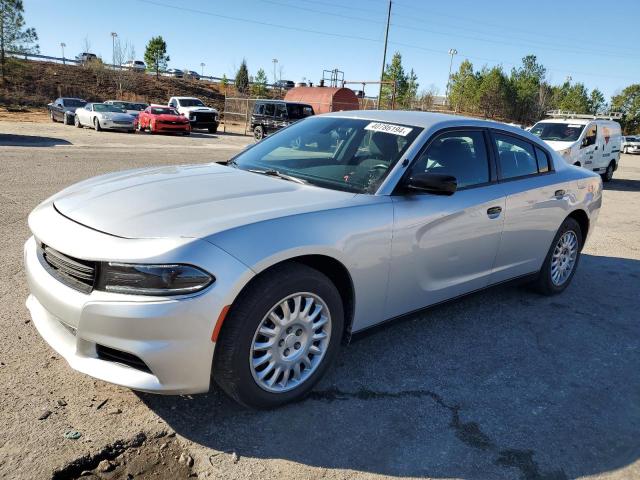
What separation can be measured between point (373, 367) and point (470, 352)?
0.82 meters

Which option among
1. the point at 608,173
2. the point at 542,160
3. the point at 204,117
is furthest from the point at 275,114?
the point at 542,160

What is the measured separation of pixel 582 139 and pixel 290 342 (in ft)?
45.7

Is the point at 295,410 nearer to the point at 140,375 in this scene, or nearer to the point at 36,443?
the point at 140,375

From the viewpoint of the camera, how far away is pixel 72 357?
257 centimetres

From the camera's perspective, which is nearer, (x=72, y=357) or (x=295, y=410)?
(x=72, y=357)

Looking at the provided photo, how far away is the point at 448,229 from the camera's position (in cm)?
360

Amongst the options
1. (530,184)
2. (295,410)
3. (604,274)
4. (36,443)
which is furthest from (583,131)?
(36,443)

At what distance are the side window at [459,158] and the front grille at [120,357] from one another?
206 cm

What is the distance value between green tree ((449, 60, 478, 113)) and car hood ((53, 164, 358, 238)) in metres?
57.3

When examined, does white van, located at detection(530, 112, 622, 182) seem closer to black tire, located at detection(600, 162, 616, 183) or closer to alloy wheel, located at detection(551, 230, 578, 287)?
black tire, located at detection(600, 162, 616, 183)

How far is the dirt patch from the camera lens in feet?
7.77

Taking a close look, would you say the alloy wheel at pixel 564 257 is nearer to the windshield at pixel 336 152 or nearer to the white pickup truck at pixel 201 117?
the windshield at pixel 336 152

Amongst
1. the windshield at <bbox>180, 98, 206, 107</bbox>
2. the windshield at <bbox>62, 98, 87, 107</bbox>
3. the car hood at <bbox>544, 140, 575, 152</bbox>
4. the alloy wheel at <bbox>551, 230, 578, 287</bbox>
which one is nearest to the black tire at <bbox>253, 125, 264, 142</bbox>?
the windshield at <bbox>180, 98, 206, 107</bbox>

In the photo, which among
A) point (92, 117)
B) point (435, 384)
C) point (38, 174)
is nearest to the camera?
point (435, 384)
